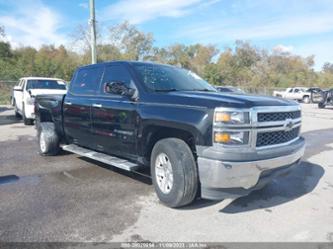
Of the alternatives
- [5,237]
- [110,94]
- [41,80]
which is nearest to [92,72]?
[110,94]

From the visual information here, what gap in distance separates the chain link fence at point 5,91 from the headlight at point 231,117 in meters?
24.4

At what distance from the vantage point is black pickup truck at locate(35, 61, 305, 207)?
371cm

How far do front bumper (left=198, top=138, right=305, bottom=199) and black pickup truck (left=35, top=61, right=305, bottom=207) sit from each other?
0.4 inches

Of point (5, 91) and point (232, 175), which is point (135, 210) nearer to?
point (232, 175)

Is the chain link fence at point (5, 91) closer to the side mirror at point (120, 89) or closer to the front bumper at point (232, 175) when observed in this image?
the side mirror at point (120, 89)

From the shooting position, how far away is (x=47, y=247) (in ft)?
10.8

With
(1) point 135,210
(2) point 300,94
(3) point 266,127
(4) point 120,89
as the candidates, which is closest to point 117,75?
(4) point 120,89

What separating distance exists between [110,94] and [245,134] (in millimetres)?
2483

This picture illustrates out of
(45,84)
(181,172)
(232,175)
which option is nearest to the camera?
(232,175)

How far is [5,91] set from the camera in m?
25.5

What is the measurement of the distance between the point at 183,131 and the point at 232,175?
896mm

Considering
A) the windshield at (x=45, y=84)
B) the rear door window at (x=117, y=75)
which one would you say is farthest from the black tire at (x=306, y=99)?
the rear door window at (x=117, y=75)

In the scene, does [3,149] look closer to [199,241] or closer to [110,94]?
[110,94]

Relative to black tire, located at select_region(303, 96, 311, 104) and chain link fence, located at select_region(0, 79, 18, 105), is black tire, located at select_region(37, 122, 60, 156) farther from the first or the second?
black tire, located at select_region(303, 96, 311, 104)
